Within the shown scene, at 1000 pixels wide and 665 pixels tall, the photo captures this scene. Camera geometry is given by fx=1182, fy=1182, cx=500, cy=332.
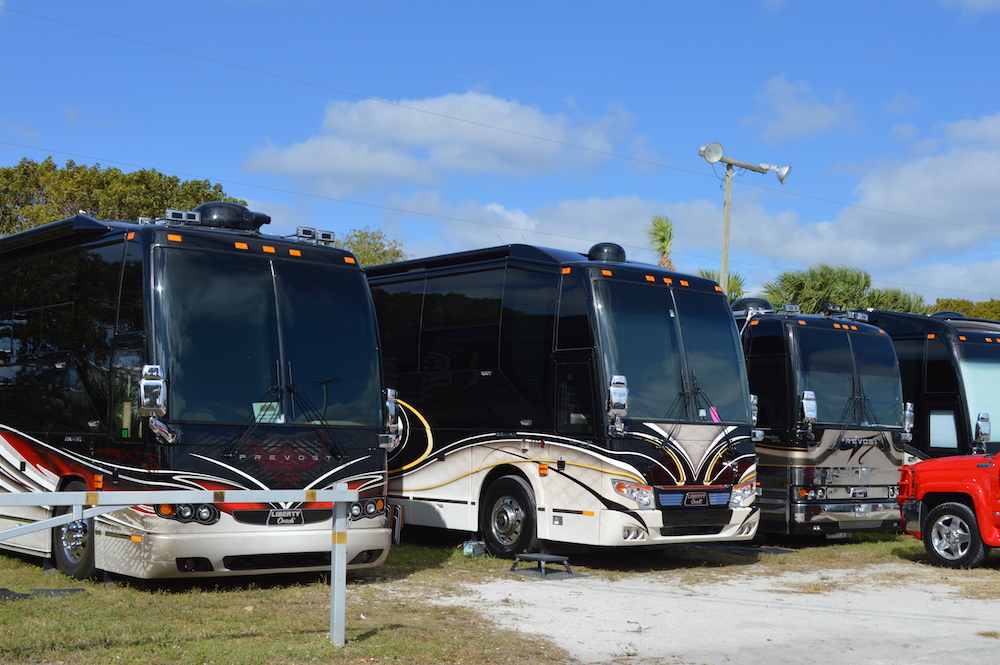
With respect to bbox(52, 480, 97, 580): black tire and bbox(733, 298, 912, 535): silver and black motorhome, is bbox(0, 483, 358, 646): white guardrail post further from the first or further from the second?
bbox(733, 298, 912, 535): silver and black motorhome

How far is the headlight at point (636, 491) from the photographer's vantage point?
42.3 ft

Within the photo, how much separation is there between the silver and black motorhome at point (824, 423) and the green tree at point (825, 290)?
16.0 meters

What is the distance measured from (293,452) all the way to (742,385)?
5.81 metres

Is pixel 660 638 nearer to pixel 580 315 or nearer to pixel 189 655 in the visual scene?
pixel 189 655

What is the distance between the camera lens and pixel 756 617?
10273 mm

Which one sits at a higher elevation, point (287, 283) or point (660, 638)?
point (287, 283)

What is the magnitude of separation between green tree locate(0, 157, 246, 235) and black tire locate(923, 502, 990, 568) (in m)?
26.1

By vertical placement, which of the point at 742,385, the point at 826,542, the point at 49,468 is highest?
the point at 742,385

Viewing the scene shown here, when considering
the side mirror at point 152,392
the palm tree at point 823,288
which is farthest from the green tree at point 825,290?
the side mirror at point 152,392

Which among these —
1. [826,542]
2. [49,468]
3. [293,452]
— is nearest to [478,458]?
[293,452]

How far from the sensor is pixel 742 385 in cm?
1414

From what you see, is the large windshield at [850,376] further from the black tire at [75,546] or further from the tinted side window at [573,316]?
the black tire at [75,546]

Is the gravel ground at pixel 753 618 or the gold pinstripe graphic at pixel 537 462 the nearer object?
the gravel ground at pixel 753 618

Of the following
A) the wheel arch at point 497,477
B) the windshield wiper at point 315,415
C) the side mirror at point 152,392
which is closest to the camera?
the side mirror at point 152,392
